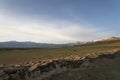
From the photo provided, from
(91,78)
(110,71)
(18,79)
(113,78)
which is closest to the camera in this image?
(18,79)

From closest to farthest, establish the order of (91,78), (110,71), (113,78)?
(91,78) → (113,78) → (110,71)

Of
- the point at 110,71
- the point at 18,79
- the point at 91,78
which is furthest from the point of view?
the point at 110,71

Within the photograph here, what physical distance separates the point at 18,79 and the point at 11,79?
0.69 meters

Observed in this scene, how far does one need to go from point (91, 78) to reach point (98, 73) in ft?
6.18

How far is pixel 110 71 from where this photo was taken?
19.6m

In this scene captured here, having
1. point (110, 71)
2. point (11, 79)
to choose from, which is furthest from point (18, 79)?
point (110, 71)

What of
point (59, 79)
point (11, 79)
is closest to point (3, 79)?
point (11, 79)

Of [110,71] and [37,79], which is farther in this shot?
[110,71]

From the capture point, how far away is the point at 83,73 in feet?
54.6

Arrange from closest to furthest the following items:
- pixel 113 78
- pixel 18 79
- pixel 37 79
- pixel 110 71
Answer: pixel 37 79 < pixel 18 79 < pixel 113 78 < pixel 110 71

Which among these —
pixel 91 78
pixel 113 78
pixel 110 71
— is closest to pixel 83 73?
pixel 91 78

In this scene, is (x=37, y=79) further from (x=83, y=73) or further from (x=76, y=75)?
(x=83, y=73)

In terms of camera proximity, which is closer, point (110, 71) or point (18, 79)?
point (18, 79)

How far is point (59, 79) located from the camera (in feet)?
48.0
